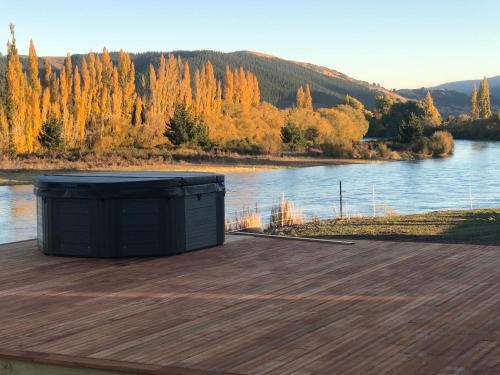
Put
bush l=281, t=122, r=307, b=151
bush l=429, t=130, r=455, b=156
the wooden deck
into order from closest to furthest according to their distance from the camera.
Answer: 1. the wooden deck
2. bush l=429, t=130, r=455, b=156
3. bush l=281, t=122, r=307, b=151

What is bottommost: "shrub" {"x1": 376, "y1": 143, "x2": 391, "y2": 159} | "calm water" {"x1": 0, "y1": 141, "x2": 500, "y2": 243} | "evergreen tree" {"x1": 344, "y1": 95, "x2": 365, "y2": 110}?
"calm water" {"x1": 0, "y1": 141, "x2": 500, "y2": 243}

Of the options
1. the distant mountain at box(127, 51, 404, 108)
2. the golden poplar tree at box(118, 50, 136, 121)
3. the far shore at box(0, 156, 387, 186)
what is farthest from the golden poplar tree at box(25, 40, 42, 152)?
the distant mountain at box(127, 51, 404, 108)

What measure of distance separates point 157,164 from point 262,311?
36.5 metres

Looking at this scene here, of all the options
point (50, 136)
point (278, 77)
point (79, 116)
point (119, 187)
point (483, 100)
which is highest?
point (278, 77)

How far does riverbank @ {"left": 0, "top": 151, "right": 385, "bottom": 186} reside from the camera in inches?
1416

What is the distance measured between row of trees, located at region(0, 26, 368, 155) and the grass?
29990 millimetres

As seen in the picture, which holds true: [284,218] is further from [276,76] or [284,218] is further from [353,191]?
[276,76]

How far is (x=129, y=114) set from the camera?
52688 mm

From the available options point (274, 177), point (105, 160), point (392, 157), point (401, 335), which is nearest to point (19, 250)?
point (401, 335)

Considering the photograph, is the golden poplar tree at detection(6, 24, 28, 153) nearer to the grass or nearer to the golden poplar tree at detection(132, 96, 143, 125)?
the golden poplar tree at detection(132, 96, 143, 125)

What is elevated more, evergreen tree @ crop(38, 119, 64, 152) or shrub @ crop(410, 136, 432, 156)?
evergreen tree @ crop(38, 119, 64, 152)

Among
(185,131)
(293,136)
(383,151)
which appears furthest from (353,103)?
(185,131)

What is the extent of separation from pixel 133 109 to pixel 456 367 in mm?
51814

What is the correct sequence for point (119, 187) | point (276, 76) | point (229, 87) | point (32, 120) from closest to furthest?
point (119, 187)
point (32, 120)
point (229, 87)
point (276, 76)
